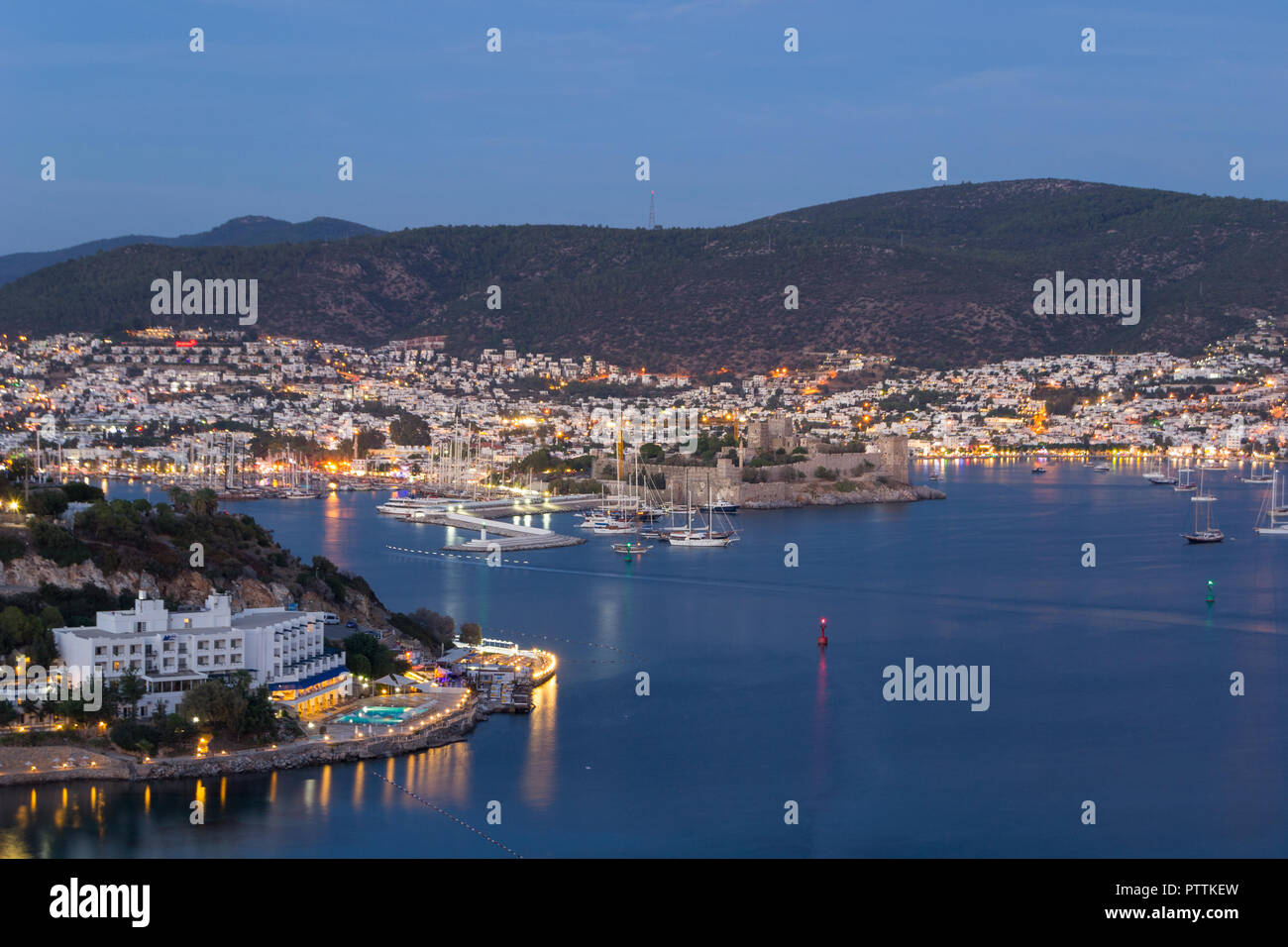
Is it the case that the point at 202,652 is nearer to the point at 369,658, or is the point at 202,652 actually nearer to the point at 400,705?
the point at 400,705

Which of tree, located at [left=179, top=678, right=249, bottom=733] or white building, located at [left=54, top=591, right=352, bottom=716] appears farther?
white building, located at [left=54, top=591, right=352, bottom=716]

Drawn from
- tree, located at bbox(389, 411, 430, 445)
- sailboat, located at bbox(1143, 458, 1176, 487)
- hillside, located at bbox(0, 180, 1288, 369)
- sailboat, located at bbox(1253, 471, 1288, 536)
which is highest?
hillside, located at bbox(0, 180, 1288, 369)

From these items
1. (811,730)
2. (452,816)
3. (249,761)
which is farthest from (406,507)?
(452,816)

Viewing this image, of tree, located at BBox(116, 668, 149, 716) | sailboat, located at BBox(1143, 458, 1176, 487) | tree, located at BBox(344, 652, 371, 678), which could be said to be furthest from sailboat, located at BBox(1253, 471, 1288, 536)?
tree, located at BBox(116, 668, 149, 716)

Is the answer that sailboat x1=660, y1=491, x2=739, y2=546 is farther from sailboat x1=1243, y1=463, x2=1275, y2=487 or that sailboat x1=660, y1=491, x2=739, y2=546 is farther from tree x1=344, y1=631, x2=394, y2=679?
sailboat x1=1243, y1=463, x2=1275, y2=487

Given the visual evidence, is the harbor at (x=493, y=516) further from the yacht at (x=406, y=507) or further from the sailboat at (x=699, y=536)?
the sailboat at (x=699, y=536)

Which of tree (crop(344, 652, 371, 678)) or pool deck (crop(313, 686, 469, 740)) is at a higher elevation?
tree (crop(344, 652, 371, 678))
